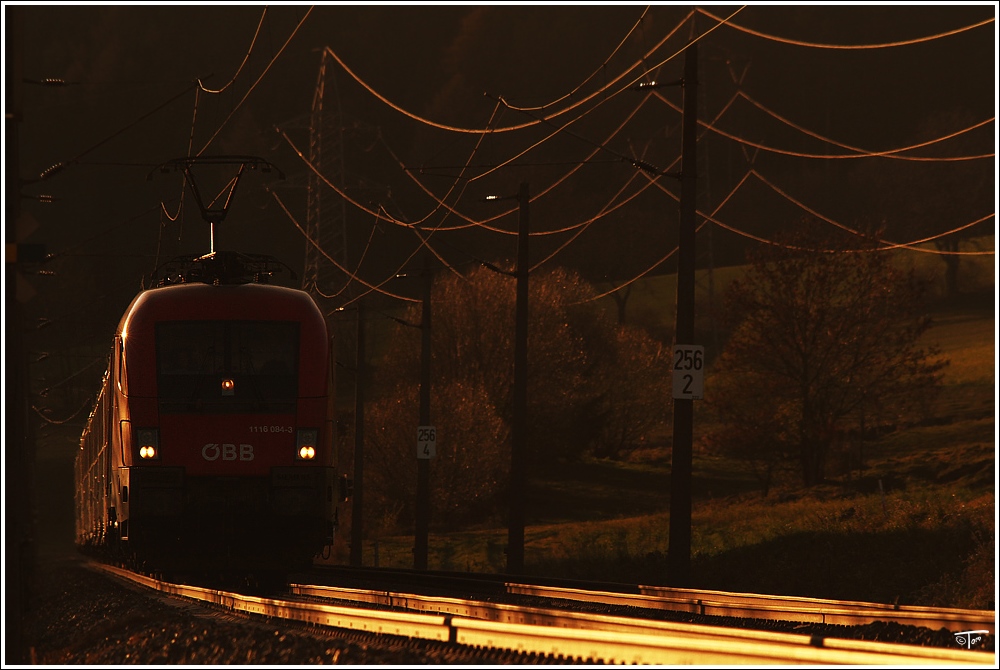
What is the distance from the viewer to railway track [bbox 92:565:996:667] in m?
8.07

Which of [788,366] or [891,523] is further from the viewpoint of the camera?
[788,366]

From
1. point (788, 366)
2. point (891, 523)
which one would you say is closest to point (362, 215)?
point (788, 366)

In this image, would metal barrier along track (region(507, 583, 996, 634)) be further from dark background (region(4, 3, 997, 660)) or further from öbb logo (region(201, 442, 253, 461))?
dark background (region(4, 3, 997, 660))

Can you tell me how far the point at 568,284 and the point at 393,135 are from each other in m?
78.8

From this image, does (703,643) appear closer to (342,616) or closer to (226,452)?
(342,616)

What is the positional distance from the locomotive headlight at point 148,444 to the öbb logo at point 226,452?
1.70ft

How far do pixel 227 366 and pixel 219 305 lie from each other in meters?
0.77

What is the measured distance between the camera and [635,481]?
62.5 metres

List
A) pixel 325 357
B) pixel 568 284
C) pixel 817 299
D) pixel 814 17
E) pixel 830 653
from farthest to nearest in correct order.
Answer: pixel 814 17 < pixel 568 284 < pixel 817 299 < pixel 325 357 < pixel 830 653

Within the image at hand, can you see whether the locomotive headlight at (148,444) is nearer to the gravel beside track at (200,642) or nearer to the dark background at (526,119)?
the gravel beside track at (200,642)

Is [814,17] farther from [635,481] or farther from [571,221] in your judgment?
[635,481]

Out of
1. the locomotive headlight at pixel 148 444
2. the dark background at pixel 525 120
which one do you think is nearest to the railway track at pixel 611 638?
the locomotive headlight at pixel 148 444

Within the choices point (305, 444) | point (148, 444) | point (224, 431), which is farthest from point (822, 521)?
point (148, 444)

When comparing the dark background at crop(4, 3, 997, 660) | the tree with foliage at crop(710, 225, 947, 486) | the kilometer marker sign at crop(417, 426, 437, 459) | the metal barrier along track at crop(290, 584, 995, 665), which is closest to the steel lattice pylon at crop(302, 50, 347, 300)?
the kilometer marker sign at crop(417, 426, 437, 459)
